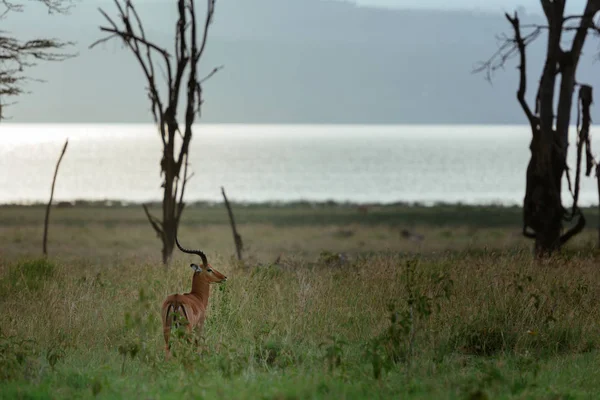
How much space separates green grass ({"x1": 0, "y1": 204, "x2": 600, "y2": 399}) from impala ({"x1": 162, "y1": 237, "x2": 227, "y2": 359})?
0.24 m

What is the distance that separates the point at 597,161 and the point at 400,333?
13189 mm

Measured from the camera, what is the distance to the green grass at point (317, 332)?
807cm

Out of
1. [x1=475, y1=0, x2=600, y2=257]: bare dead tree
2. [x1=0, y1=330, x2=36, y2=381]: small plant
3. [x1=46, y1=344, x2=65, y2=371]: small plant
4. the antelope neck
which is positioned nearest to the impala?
the antelope neck

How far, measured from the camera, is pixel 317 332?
10.7 meters

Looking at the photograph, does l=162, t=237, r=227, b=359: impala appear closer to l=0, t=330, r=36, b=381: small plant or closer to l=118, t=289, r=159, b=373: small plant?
l=118, t=289, r=159, b=373: small plant

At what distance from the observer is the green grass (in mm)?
8070

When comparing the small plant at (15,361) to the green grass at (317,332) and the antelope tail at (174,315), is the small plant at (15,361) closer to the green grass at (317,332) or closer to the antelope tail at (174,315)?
the green grass at (317,332)

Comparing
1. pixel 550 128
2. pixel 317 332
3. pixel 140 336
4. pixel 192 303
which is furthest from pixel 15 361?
pixel 550 128

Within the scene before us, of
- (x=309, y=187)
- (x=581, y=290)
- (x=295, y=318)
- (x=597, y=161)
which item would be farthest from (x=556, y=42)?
(x=309, y=187)

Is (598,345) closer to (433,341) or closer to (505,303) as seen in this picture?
(505,303)

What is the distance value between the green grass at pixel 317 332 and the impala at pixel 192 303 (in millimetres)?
245

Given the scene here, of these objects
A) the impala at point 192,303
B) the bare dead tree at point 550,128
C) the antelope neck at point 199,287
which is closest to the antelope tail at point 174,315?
the impala at point 192,303

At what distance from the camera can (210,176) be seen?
124062 millimetres

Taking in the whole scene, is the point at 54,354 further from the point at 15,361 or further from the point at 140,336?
the point at 140,336
